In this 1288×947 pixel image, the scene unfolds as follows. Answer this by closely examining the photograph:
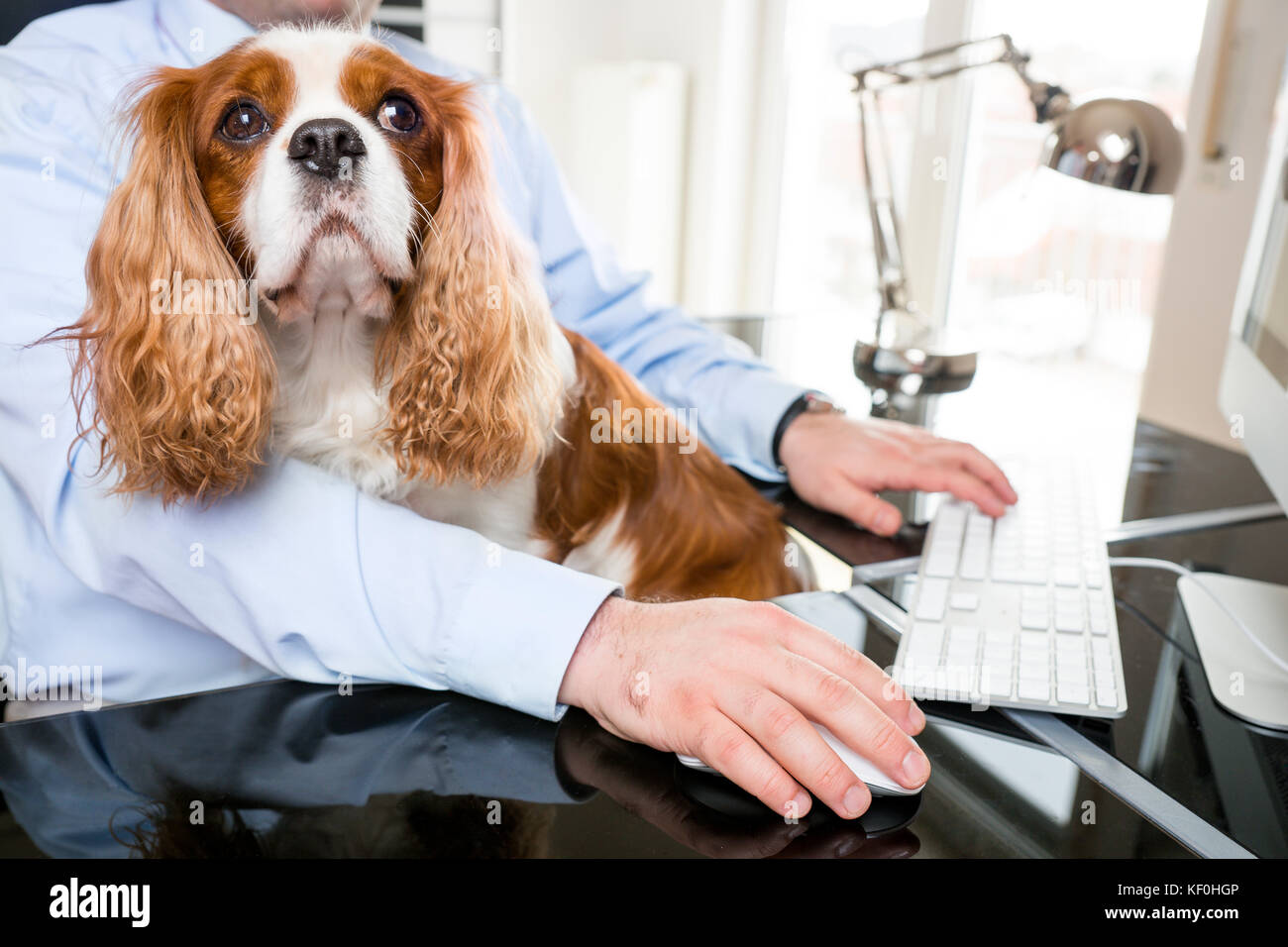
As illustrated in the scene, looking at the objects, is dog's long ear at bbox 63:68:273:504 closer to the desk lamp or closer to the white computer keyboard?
the white computer keyboard

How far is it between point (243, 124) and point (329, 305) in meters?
0.10

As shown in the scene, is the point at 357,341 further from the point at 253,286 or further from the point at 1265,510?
the point at 1265,510

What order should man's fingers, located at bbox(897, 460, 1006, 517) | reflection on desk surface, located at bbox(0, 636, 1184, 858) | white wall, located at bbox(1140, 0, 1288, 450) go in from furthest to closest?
white wall, located at bbox(1140, 0, 1288, 450)
man's fingers, located at bbox(897, 460, 1006, 517)
reflection on desk surface, located at bbox(0, 636, 1184, 858)

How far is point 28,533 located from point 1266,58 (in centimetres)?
205

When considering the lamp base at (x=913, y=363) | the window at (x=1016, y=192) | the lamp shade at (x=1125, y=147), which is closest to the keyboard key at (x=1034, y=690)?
the lamp shade at (x=1125, y=147)

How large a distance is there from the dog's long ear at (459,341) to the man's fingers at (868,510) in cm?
36

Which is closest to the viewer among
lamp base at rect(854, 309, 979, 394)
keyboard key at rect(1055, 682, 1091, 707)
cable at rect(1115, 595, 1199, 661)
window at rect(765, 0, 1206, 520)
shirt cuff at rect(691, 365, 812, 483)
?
keyboard key at rect(1055, 682, 1091, 707)

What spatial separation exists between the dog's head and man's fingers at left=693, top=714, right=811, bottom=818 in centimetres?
23

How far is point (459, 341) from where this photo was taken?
1.97 ft

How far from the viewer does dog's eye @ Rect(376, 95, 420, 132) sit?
530 mm

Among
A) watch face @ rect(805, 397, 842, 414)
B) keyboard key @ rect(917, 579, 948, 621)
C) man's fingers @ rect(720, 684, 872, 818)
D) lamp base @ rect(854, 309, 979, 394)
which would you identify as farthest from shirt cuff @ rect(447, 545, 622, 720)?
lamp base @ rect(854, 309, 979, 394)

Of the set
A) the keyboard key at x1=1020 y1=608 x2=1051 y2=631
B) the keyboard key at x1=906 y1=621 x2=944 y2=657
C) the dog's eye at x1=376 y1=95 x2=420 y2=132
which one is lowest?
the keyboard key at x1=906 y1=621 x2=944 y2=657
